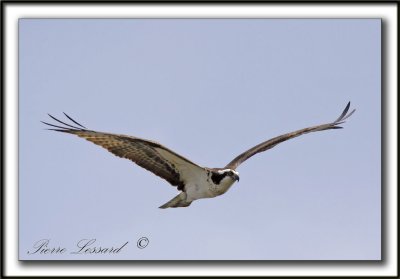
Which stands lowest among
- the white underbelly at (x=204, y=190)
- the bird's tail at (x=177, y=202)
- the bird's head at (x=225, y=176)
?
the bird's tail at (x=177, y=202)

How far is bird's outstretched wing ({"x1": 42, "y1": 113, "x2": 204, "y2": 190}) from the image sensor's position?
448 inches

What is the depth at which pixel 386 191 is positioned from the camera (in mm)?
11398

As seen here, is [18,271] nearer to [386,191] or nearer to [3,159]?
[3,159]

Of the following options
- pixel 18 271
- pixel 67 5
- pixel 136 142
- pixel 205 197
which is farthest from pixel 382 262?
pixel 67 5

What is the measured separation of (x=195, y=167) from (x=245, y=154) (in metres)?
1.40

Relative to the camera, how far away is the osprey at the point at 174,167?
1166cm

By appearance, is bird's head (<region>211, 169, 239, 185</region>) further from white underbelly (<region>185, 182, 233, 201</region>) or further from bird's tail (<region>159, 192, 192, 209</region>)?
bird's tail (<region>159, 192, 192, 209</region>)

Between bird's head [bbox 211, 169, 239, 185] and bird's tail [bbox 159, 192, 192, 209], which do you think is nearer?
bird's head [bbox 211, 169, 239, 185]

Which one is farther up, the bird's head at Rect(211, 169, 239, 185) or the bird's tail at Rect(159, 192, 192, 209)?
the bird's head at Rect(211, 169, 239, 185)

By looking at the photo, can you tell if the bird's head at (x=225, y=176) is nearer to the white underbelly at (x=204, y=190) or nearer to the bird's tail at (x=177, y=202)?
the white underbelly at (x=204, y=190)

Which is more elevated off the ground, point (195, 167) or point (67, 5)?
point (67, 5)

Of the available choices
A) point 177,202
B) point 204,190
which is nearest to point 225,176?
point 204,190

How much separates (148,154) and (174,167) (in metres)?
0.57

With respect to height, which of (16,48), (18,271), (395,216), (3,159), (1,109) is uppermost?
(16,48)
